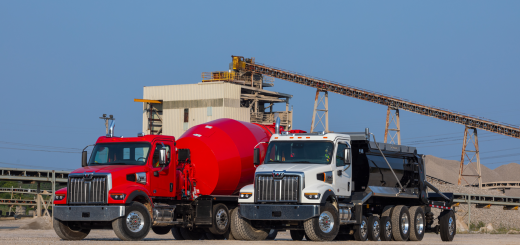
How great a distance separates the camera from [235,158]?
2144 cm

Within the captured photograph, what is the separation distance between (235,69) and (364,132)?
5954cm

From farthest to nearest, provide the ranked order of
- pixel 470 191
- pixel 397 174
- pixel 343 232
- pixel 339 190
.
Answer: pixel 470 191 → pixel 397 174 → pixel 343 232 → pixel 339 190

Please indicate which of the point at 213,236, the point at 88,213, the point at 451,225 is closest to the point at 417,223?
the point at 451,225

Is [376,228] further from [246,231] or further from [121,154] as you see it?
[121,154]

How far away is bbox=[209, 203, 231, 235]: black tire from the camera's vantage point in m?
21.0

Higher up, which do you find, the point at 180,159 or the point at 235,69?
the point at 235,69

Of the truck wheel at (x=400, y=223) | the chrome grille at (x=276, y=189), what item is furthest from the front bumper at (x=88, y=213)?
the truck wheel at (x=400, y=223)

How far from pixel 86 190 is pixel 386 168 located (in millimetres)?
10589

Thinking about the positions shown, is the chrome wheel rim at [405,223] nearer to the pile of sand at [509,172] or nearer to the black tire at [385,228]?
the black tire at [385,228]

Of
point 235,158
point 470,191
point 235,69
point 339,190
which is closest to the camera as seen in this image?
point 339,190

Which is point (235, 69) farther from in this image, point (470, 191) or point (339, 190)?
point (339, 190)

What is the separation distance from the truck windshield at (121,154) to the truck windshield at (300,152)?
12.6 ft

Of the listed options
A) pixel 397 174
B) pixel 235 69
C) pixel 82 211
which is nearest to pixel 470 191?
pixel 235 69

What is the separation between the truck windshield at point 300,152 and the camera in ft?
60.9
